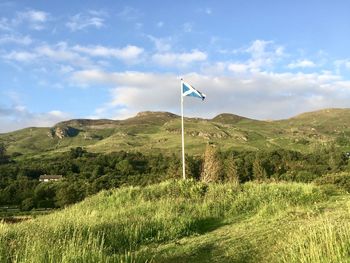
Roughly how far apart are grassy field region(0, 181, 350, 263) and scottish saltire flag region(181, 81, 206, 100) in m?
4.85

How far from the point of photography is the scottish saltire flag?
2192 cm

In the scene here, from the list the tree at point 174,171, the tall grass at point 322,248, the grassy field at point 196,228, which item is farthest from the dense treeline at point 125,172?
the tall grass at point 322,248

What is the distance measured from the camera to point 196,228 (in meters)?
12.6

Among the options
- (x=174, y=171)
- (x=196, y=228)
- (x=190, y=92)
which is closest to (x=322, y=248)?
(x=196, y=228)

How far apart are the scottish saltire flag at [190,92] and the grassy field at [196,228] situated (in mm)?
4853

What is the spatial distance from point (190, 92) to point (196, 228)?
10.5m

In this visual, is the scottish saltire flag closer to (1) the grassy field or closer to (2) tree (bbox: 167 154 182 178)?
(1) the grassy field

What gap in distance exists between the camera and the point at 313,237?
7402 mm

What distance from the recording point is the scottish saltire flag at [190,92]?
71.9 feet

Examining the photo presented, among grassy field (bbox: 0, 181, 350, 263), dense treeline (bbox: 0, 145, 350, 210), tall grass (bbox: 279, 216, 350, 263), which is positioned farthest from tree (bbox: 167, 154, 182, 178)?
tall grass (bbox: 279, 216, 350, 263)

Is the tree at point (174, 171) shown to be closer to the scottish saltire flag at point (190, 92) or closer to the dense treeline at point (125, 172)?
the dense treeline at point (125, 172)

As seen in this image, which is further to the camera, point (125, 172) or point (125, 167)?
point (125, 167)

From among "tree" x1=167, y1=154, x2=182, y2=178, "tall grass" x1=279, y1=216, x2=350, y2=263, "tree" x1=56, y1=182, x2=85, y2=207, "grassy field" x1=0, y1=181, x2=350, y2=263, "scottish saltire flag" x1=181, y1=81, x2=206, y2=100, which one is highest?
"scottish saltire flag" x1=181, y1=81, x2=206, y2=100

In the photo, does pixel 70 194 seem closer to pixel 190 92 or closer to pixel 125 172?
pixel 125 172
